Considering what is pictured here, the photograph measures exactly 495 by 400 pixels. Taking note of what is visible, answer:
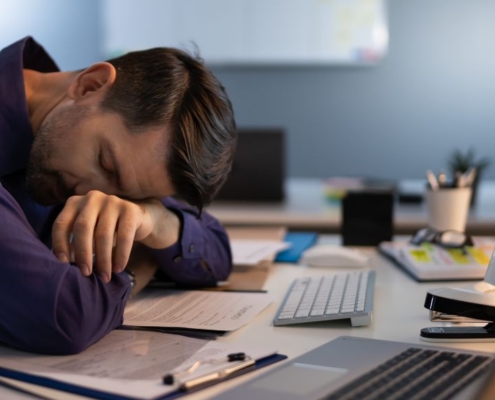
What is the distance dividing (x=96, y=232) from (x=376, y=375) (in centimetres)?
42

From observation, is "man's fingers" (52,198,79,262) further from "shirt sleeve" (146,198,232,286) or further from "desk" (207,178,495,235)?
"desk" (207,178,495,235)

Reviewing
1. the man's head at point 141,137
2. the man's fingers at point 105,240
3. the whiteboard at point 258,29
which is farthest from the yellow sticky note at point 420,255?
the whiteboard at point 258,29

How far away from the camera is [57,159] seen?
4.02 ft

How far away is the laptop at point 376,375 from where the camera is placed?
766mm

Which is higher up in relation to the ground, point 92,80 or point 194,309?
point 92,80

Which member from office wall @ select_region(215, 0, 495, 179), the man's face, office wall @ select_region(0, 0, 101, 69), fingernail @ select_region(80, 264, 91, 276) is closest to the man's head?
the man's face

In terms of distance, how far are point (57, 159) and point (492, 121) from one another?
11.1 feet

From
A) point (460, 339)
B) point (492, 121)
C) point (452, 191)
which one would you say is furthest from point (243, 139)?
point (492, 121)

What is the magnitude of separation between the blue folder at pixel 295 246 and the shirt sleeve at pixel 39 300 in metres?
0.78

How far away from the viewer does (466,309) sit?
1.05 meters

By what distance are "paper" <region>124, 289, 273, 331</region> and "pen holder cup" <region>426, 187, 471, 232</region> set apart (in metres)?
0.73

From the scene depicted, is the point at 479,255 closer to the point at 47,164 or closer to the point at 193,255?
the point at 193,255

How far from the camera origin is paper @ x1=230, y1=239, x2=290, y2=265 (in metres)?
1.59

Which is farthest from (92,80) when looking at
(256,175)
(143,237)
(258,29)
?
(258,29)
